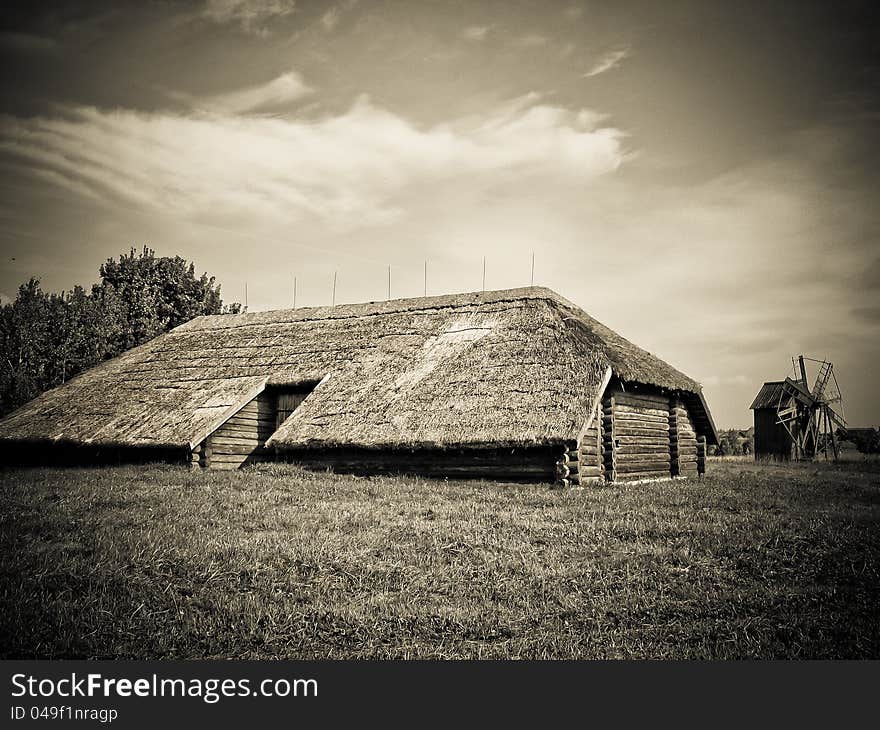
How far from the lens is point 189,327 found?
2988 centimetres

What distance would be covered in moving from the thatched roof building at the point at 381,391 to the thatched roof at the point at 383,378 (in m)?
0.05

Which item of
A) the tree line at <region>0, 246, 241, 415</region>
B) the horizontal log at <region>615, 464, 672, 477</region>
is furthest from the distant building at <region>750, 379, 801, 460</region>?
the tree line at <region>0, 246, 241, 415</region>

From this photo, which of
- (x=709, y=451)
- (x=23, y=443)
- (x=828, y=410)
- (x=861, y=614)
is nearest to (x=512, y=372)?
(x=861, y=614)

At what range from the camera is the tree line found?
1282 inches

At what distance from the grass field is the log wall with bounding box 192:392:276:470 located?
6.99 metres

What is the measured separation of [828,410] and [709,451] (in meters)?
10.7

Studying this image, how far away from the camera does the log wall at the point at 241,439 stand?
2022cm

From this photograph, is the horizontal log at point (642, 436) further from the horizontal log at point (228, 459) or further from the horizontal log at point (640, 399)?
the horizontal log at point (228, 459)

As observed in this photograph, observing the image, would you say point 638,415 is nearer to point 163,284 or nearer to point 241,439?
point 241,439

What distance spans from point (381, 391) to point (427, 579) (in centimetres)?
1205

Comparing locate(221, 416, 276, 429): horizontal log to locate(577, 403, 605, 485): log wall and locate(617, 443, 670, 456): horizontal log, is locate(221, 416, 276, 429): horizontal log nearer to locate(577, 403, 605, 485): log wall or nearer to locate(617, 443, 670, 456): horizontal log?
locate(577, 403, 605, 485): log wall

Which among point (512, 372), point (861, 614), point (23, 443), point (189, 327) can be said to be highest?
point (189, 327)

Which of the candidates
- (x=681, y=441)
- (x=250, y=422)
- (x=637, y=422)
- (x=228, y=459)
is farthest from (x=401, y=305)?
(x=681, y=441)

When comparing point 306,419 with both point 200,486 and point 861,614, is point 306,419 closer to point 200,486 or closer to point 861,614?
point 200,486
